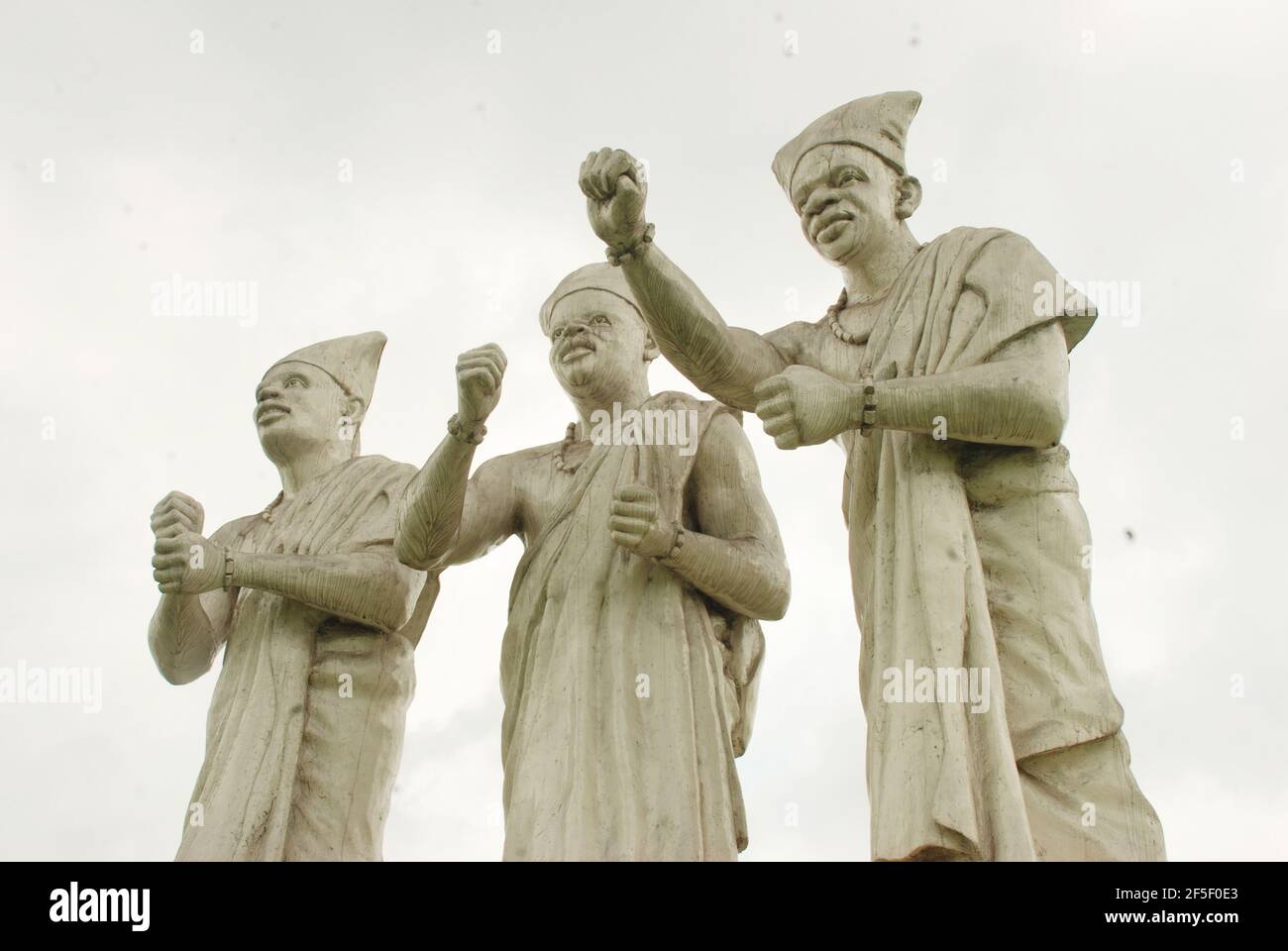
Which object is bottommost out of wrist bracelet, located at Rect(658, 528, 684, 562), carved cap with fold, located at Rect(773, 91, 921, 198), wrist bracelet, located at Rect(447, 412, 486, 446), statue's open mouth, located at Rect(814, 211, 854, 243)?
wrist bracelet, located at Rect(658, 528, 684, 562)

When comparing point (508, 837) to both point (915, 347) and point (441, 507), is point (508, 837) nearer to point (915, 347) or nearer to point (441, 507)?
point (441, 507)

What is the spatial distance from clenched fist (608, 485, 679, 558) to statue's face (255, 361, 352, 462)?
7.65 ft

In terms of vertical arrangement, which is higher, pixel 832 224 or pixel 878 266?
pixel 832 224

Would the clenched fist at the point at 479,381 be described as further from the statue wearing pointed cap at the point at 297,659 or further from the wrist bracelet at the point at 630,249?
the statue wearing pointed cap at the point at 297,659

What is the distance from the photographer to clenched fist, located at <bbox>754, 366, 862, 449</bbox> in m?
8.08

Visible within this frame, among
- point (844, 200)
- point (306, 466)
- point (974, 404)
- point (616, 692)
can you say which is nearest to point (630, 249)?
point (844, 200)

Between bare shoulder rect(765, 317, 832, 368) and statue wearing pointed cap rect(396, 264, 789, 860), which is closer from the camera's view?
statue wearing pointed cap rect(396, 264, 789, 860)

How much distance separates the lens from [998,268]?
8664mm

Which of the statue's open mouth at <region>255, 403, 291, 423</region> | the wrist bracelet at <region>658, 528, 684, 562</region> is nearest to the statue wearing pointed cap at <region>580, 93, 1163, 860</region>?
the wrist bracelet at <region>658, 528, 684, 562</region>

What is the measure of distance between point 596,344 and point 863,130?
1508mm

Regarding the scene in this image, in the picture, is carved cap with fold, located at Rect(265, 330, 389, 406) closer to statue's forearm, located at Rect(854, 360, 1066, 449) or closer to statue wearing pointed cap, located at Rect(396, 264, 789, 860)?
statue wearing pointed cap, located at Rect(396, 264, 789, 860)

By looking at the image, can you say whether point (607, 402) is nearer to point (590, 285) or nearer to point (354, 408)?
point (590, 285)

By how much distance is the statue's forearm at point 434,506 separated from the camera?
885 centimetres

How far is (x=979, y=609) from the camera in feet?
26.2
